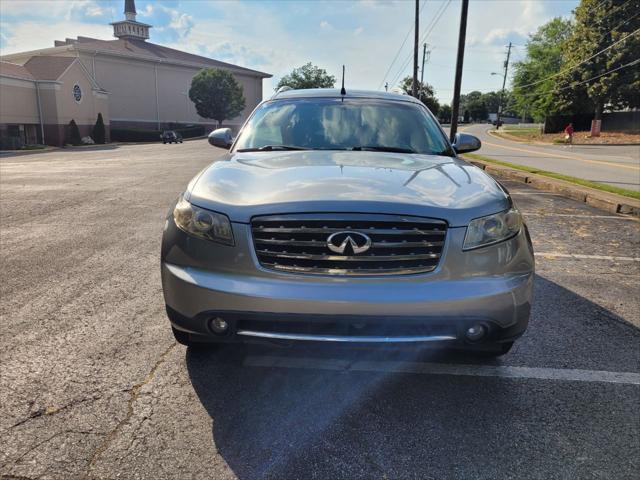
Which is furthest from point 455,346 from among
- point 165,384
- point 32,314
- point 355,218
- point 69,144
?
point 69,144

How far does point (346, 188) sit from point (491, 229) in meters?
0.79

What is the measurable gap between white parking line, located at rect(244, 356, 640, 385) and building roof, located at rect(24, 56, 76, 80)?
4766 centimetres

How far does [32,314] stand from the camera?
387 centimetres

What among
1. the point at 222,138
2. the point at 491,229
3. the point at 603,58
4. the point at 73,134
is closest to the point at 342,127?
the point at 222,138

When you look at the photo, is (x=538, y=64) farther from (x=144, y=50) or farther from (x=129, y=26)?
(x=129, y=26)

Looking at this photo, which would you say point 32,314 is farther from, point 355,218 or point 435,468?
point 435,468

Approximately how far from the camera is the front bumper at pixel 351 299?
7.94 feet

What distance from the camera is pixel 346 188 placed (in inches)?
107

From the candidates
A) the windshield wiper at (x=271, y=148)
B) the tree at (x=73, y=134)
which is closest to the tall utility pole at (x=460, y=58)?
the windshield wiper at (x=271, y=148)

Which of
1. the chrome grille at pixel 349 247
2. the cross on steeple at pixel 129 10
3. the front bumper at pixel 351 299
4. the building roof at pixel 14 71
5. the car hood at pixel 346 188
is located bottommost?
the front bumper at pixel 351 299

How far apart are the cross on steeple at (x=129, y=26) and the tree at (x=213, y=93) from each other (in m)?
16.2

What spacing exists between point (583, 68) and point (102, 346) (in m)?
50.5

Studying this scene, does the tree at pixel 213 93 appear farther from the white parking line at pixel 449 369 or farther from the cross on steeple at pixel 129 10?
the white parking line at pixel 449 369

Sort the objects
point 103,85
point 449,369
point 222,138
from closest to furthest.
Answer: point 449,369 < point 222,138 < point 103,85
